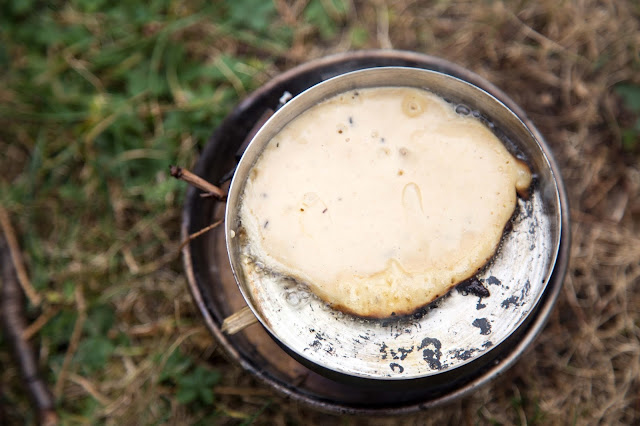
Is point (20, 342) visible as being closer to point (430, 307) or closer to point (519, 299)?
point (430, 307)

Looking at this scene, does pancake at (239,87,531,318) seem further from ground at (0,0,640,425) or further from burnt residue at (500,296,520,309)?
ground at (0,0,640,425)

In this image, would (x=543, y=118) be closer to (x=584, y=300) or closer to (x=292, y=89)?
(x=584, y=300)

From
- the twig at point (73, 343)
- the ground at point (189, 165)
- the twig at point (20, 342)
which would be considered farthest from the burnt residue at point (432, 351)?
the twig at point (20, 342)

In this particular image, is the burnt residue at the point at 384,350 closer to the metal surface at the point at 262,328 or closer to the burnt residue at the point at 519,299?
the metal surface at the point at 262,328

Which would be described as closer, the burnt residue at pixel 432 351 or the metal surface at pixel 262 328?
the burnt residue at pixel 432 351

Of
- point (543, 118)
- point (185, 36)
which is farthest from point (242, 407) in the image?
point (543, 118)

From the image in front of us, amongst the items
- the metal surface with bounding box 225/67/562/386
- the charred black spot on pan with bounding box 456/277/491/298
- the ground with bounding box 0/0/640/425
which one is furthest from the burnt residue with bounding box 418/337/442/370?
the ground with bounding box 0/0/640/425
